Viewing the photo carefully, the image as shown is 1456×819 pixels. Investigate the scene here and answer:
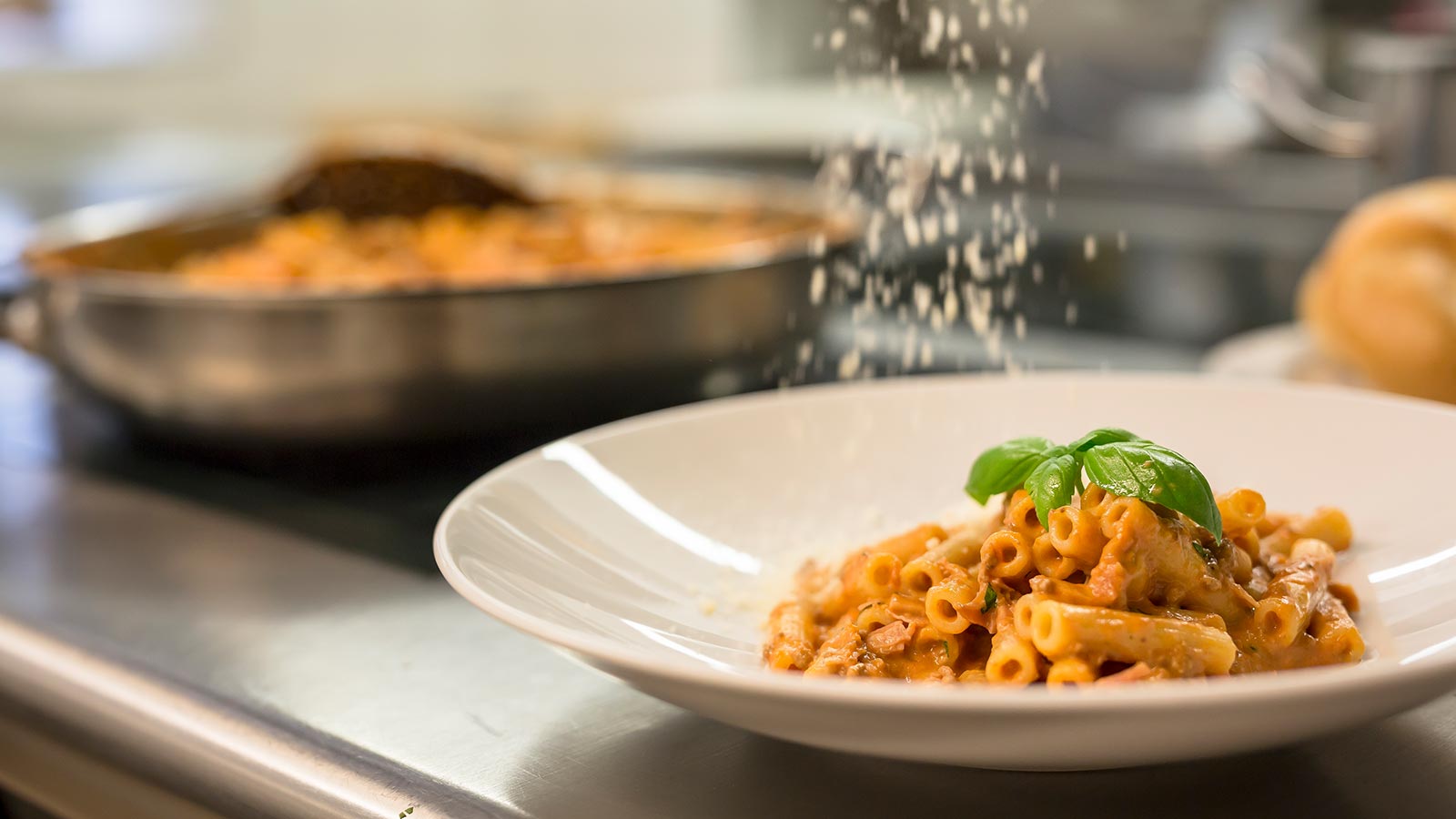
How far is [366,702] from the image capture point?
644 mm

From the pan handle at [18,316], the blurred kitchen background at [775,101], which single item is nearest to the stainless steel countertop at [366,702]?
the pan handle at [18,316]

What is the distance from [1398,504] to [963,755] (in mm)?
A: 289

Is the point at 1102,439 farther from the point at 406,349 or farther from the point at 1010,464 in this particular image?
the point at 406,349

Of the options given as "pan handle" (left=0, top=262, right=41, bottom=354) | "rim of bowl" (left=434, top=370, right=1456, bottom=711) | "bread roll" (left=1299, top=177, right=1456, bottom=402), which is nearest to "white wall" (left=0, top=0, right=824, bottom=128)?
"bread roll" (left=1299, top=177, right=1456, bottom=402)

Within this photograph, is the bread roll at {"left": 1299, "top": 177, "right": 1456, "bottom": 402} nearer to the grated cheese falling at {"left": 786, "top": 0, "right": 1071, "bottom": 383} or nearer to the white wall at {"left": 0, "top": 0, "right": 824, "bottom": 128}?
the grated cheese falling at {"left": 786, "top": 0, "right": 1071, "bottom": 383}

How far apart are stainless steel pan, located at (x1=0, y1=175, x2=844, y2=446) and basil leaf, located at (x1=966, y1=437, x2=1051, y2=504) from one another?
0.39 metres

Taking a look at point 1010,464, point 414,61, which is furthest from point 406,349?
point 414,61

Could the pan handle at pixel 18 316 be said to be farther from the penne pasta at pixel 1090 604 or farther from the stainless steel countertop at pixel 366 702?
the penne pasta at pixel 1090 604

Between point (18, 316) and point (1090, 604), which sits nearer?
point (1090, 604)

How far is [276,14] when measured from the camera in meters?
5.60

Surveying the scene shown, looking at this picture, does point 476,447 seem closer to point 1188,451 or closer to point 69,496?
point 69,496

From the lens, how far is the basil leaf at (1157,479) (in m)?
0.49

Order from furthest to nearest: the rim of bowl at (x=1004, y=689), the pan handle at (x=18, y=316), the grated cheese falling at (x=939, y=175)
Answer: the pan handle at (x=18, y=316), the grated cheese falling at (x=939, y=175), the rim of bowl at (x=1004, y=689)

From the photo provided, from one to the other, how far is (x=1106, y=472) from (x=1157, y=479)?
20 millimetres
